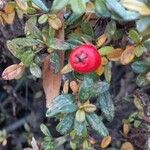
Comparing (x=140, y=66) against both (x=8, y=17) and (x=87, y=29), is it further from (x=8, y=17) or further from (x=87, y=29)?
(x=8, y=17)

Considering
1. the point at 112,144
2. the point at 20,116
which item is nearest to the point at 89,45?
the point at 112,144

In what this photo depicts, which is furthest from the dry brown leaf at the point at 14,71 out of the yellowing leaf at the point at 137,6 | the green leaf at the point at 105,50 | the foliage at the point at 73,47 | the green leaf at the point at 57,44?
the yellowing leaf at the point at 137,6

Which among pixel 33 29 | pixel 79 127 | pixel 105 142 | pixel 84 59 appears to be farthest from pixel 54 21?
pixel 105 142

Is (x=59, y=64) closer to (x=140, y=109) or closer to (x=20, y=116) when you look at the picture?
(x=140, y=109)

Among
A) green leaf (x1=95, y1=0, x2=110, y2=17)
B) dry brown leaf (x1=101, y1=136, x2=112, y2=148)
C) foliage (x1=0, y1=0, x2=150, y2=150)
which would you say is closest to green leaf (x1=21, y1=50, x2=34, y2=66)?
foliage (x1=0, y1=0, x2=150, y2=150)

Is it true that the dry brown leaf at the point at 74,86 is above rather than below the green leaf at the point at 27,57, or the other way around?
below

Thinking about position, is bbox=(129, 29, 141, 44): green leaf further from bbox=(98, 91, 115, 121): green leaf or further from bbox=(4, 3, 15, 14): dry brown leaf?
bbox=(4, 3, 15, 14): dry brown leaf

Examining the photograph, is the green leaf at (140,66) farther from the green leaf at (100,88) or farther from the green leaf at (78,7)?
the green leaf at (78,7)
